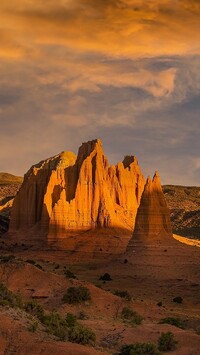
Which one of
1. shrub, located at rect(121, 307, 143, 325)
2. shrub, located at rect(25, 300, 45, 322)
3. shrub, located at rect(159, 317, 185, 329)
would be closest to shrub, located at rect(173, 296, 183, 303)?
shrub, located at rect(159, 317, 185, 329)

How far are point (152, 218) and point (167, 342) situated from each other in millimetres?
37011

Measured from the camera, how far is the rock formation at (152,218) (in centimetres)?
5741

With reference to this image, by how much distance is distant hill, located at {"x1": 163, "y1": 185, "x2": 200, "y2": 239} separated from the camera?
127m

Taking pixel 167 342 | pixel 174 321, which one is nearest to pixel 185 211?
pixel 174 321

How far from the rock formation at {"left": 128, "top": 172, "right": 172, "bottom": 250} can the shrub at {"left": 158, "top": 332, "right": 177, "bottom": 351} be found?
3370cm

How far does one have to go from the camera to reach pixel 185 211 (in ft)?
476

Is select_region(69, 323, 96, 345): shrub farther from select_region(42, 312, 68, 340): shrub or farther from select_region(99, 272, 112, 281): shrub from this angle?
select_region(99, 272, 112, 281): shrub

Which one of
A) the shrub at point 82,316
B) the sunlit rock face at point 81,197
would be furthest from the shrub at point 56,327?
the sunlit rock face at point 81,197

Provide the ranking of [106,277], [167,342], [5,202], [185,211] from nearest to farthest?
[167,342], [106,277], [185,211], [5,202]

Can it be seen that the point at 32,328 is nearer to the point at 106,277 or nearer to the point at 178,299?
the point at 178,299

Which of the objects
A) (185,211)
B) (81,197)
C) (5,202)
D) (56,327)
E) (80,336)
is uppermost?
(5,202)

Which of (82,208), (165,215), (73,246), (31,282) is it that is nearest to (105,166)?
(82,208)

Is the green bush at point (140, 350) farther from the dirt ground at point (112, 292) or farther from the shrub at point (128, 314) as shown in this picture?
the shrub at point (128, 314)

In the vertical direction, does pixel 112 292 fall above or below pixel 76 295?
below
